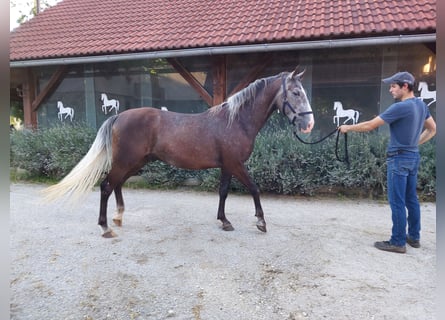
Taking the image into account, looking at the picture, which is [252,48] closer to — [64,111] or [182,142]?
[182,142]

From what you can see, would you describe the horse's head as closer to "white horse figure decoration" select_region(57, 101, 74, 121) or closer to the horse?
the horse

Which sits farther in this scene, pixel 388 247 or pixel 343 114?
pixel 343 114

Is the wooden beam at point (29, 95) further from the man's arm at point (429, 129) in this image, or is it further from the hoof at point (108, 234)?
the man's arm at point (429, 129)

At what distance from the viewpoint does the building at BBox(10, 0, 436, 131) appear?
5.59 metres

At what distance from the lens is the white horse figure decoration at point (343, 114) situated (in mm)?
5941

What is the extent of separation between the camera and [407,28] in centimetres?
511

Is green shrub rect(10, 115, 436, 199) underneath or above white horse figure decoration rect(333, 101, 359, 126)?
underneath

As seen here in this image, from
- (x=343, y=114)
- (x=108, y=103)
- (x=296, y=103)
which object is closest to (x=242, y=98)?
(x=296, y=103)

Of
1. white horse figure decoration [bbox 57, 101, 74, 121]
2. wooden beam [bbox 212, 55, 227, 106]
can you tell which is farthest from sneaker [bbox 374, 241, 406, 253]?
white horse figure decoration [bbox 57, 101, 74, 121]

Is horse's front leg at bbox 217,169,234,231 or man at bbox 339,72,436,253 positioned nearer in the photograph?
man at bbox 339,72,436,253

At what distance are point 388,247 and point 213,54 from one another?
179 inches

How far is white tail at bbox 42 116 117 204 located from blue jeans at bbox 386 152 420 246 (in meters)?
3.14

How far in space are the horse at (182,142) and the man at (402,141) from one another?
1008 millimetres

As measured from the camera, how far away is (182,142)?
3566mm
